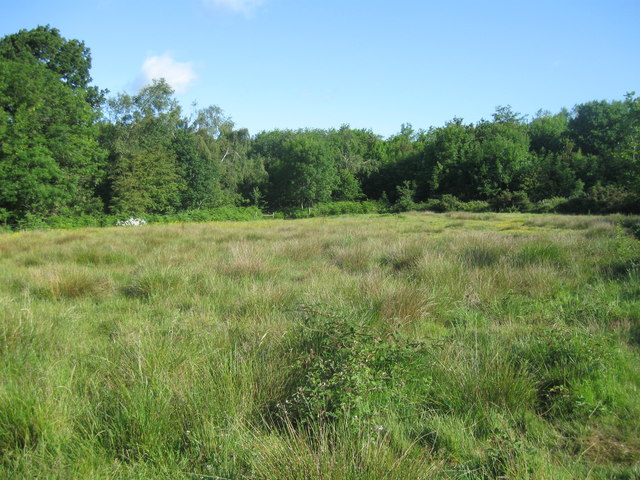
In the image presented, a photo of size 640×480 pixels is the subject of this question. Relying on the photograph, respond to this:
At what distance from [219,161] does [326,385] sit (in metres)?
46.9

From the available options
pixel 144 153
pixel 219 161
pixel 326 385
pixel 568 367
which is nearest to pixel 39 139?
pixel 144 153

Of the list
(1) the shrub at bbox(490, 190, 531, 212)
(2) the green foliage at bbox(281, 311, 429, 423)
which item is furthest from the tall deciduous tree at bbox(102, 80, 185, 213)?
(2) the green foliage at bbox(281, 311, 429, 423)

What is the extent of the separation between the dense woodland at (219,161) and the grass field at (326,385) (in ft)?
49.2

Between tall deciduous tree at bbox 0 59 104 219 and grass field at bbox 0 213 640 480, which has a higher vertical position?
tall deciduous tree at bbox 0 59 104 219

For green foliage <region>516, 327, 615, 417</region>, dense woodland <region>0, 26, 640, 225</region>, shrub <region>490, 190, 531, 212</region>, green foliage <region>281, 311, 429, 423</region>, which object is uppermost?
dense woodland <region>0, 26, 640, 225</region>

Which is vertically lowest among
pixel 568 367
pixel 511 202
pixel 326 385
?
pixel 568 367

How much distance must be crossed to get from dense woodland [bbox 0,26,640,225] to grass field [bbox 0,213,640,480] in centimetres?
1501

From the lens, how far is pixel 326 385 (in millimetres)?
2301

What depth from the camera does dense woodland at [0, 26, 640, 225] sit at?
84.8ft

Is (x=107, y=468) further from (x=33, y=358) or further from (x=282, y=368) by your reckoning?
(x=33, y=358)

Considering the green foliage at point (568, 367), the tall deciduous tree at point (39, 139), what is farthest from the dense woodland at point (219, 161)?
the green foliage at point (568, 367)

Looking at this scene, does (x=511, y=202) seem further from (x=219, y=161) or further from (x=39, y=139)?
(x=39, y=139)

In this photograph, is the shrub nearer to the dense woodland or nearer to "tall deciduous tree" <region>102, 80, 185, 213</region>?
the dense woodland

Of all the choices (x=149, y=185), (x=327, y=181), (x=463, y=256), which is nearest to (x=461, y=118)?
(x=327, y=181)
